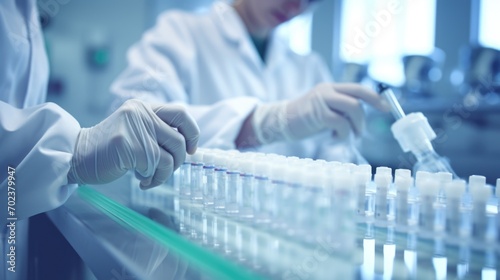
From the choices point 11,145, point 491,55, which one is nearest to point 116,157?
point 11,145

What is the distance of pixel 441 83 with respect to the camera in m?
2.78

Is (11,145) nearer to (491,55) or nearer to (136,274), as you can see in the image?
(136,274)

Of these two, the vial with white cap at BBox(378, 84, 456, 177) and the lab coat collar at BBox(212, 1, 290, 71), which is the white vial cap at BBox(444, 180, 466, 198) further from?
the lab coat collar at BBox(212, 1, 290, 71)

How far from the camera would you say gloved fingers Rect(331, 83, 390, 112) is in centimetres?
125

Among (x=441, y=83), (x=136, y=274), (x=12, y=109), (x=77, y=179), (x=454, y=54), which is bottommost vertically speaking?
(x=136, y=274)

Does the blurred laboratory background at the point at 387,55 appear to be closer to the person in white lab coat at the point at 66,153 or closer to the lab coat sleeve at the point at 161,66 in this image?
the lab coat sleeve at the point at 161,66

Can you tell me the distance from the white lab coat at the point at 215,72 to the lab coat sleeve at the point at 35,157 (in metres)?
0.63

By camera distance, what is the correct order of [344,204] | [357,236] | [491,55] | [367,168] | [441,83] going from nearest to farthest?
[344,204] → [357,236] → [367,168] → [491,55] → [441,83]

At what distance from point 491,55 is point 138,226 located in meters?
2.14

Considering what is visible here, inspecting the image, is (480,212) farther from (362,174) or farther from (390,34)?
(390,34)

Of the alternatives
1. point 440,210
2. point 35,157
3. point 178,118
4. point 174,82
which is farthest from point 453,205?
point 174,82

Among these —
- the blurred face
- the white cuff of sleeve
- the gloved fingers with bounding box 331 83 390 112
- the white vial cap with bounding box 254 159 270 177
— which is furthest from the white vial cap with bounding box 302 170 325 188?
the blurred face

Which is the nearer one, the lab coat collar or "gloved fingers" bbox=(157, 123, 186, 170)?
"gloved fingers" bbox=(157, 123, 186, 170)

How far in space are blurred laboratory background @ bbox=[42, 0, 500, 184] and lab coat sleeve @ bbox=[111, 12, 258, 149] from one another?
0.46 m
